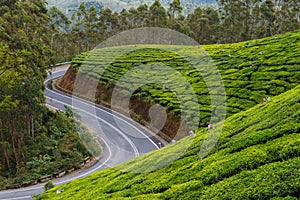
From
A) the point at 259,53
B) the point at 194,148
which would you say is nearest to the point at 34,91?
the point at 194,148

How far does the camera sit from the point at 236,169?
888 centimetres

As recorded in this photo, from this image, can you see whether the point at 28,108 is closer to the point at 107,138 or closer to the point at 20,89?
the point at 20,89

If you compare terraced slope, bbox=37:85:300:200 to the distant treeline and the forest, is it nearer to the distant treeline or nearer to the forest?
the forest

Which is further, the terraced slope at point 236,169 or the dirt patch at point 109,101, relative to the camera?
the dirt patch at point 109,101

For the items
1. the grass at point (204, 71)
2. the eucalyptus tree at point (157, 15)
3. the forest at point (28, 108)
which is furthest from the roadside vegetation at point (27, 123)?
the eucalyptus tree at point (157, 15)

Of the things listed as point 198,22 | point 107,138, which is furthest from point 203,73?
point 198,22

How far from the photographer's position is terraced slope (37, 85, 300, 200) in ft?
24.4

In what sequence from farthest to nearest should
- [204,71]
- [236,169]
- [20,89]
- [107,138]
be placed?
[204,71], [107,138], [20,89], [236,169]

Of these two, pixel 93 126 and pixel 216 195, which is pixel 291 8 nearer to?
pixel 93 126

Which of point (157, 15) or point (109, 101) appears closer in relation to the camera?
point (109, 101)

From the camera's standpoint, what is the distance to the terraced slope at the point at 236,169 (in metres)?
7.43

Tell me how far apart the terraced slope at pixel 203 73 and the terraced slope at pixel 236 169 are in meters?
15.2

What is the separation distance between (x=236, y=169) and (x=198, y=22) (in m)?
68.4

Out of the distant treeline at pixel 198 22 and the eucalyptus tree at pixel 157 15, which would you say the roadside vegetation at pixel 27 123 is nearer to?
the distant treeline at pixel 198 22
